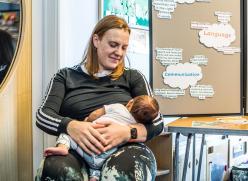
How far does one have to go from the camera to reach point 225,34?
2.32 m

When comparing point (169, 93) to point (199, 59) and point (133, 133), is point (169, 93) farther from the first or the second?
point (133, 133)

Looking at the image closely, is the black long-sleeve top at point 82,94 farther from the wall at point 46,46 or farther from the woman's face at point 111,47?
the wall at point 46,46

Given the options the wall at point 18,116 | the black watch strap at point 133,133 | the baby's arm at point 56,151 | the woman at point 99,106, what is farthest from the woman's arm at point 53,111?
the wall at point 18,116

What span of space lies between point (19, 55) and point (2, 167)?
59 cm

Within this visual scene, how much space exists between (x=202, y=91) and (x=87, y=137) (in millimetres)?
1018

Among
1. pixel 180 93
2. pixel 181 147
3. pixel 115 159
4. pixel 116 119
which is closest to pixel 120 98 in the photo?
pixel 116 119

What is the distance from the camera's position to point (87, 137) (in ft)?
4.86

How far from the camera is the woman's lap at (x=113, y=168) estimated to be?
1.36 metres

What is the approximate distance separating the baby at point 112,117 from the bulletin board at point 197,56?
65cm

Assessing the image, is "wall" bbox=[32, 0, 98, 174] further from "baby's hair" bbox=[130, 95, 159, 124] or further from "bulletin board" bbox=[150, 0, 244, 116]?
"baby's hair" bbox=[130, 95, 159, 124]

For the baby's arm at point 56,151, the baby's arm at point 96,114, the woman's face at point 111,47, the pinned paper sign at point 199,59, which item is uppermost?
the woman's face at point 111,47

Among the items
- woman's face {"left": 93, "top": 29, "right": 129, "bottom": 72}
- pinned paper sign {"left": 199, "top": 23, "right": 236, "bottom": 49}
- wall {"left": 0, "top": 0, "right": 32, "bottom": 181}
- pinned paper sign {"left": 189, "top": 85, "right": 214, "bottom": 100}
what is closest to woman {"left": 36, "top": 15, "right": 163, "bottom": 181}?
woman's face {"left": 93, "top": 29, "right": 129, "bottom": 72}

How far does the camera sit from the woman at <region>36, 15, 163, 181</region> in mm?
1385

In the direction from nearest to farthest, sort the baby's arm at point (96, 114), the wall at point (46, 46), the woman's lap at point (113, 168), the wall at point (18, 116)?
1. the woman's lap at point (113, 168)
2. the baby's arm at point (96, 114)
3. the wall at point (18, 116)
4. the wall at point (46, 46)
